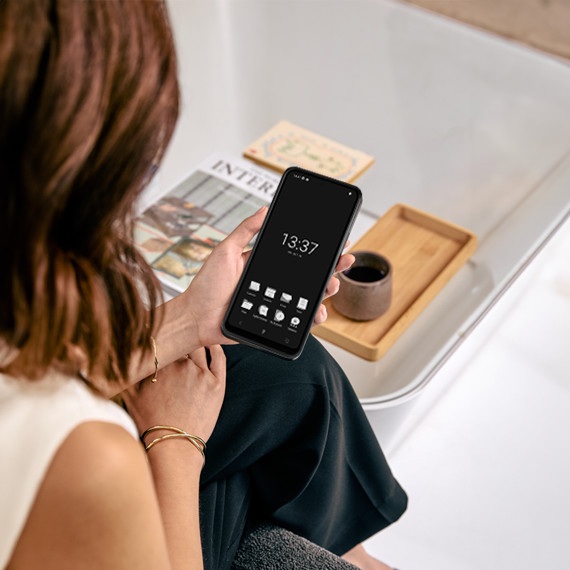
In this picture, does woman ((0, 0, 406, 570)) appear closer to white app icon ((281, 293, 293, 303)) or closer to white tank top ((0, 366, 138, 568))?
white tank top ((0, 366, 138, 568))

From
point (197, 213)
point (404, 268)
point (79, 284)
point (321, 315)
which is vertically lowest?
point (197, 213)

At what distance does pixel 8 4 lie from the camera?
0.37 m

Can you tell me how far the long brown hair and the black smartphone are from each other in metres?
0.25

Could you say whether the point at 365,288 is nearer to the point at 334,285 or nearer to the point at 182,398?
the point at 334,285

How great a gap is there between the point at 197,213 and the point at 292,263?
0.46m

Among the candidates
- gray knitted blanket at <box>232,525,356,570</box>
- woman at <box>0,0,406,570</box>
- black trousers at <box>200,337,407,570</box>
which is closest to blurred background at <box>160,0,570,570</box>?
black trousers at <box>200,337,407,570</box>

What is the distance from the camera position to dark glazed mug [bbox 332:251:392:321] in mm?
951

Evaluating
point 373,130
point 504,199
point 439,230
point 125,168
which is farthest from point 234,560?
point 373,130

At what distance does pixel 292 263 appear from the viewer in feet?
2.46

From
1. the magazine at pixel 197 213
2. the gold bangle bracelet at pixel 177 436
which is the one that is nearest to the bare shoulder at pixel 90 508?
the gold bangle bracelet at pixel 177 436

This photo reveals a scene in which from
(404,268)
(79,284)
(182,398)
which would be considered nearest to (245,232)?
(182,398)

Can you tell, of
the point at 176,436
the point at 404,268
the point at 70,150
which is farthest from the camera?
the point at 404,268

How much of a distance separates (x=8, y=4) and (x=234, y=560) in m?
0.53

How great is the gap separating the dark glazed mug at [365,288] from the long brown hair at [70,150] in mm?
502
